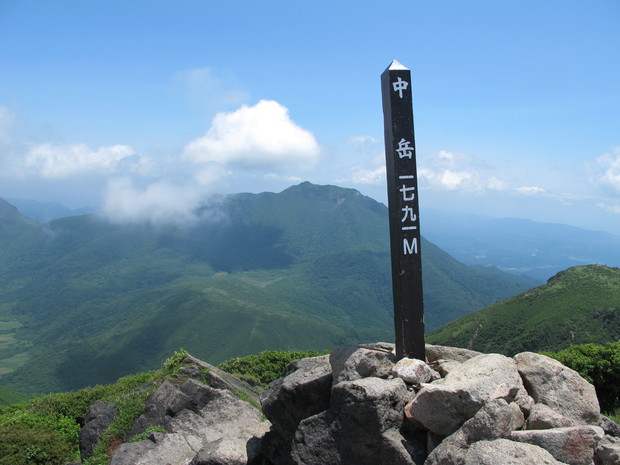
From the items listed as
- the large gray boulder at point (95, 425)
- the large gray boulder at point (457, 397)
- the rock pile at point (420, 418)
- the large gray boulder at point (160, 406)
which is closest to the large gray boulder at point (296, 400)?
the rock pile at point (420, 418)

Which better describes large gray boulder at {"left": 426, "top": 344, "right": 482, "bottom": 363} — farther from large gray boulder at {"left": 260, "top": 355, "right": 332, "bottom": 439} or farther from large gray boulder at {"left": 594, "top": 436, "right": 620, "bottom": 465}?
large gray boulder at {"left": 594, "top": 436, "right": 620, "bottom": 465}

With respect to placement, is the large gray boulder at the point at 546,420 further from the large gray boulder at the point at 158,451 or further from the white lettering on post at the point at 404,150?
the large gray boulder at the point at 158,451

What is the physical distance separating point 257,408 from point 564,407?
10.3 metres

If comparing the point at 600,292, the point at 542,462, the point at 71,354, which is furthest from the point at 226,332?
the point at 542,462

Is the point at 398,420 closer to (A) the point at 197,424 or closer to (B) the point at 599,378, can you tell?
(A) the point at 197,424

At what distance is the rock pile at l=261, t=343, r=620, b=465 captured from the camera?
301 inches

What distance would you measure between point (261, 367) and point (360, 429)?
15.2 meters

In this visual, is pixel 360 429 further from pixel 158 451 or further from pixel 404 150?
pixel 404 150

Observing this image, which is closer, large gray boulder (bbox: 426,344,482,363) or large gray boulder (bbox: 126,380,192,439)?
large gray boulder (bbox: 426,344,482,363)

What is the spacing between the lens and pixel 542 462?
6938 millimetres

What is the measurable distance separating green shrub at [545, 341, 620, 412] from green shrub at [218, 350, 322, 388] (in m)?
12.7

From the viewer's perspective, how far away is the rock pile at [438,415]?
25.1 feet

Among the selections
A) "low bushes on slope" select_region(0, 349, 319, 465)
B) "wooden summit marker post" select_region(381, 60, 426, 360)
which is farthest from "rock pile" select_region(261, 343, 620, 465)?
"low bushes on slope" select_region(0, 349, 319, 465)

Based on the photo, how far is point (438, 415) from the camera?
8.56m
